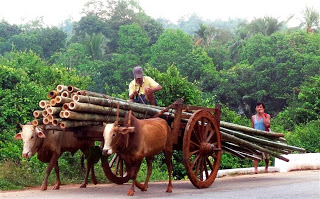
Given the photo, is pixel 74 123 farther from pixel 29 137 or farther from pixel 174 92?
pixel 174 92

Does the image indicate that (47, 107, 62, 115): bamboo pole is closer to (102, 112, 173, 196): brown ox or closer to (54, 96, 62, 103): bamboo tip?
(54, 96, 62, 103): bamboo tip

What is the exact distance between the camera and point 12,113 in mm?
21875

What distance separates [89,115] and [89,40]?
51.4 meters

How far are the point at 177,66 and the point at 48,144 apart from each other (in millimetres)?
44555

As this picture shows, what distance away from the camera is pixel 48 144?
10258 millimetres

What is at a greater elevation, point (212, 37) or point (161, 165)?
point (212, 37)

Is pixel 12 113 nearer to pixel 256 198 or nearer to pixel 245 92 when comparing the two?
pixel 256 198

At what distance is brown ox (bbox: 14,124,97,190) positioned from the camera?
383 inches

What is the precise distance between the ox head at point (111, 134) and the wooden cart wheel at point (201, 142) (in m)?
1.63

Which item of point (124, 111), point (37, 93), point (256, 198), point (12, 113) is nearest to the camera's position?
point (256, 198)

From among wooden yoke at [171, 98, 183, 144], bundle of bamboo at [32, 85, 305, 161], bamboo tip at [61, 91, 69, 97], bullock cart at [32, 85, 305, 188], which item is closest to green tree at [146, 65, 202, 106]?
bullock cart at [32, 85, 305, 188]

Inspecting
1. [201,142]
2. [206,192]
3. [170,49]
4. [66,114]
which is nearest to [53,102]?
[66,114]

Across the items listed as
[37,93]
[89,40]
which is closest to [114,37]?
[89,40]

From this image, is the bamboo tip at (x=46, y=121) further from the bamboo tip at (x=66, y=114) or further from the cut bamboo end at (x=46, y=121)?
the bamboo tip at (x=66, y=114)
